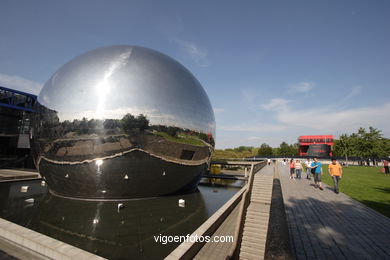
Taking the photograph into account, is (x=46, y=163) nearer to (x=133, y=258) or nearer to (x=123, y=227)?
(x=123, y=227)

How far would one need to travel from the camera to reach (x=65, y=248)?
4707mm

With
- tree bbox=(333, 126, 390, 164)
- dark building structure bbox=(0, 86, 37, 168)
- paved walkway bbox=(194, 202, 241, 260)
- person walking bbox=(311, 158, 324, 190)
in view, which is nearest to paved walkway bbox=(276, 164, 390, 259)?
paved walkway bbox=(194, 202, 241, 260)

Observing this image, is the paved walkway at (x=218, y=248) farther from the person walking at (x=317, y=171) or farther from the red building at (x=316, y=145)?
the red building at (x=316, y=145)

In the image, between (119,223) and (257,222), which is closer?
(257,222)

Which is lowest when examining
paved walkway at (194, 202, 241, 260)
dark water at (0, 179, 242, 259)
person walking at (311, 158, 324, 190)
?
dark water at (0, 179, 242, 259)

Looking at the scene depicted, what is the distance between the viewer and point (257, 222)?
6.46 metres

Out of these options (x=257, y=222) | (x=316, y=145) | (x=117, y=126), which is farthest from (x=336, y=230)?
(x=316, y=145)

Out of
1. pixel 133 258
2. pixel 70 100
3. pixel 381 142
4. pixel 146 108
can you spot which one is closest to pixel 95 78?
pixel 70 100

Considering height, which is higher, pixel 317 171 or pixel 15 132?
pixel 15 132

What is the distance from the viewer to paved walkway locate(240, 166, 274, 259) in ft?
16.9

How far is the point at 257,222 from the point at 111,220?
5.35 meters

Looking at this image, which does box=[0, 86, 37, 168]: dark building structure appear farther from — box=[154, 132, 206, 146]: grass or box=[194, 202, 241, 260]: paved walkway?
box=[194, 202, 241, 260]: paved walkway

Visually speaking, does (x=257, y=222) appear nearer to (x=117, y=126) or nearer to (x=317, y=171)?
(x=117, y=126)

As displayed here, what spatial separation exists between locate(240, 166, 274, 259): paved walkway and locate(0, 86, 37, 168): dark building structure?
32.3 m
